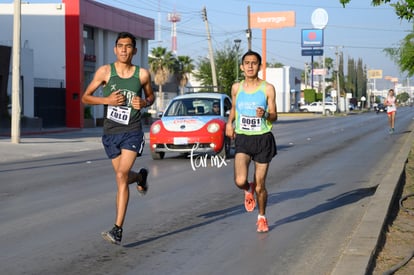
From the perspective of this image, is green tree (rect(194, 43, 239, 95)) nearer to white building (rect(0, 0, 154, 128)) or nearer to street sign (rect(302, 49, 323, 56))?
white building (rect(0, 0, 154, 128))

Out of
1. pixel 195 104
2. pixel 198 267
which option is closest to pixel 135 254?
pixel 198 267

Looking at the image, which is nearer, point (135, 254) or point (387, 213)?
point (135, 254)

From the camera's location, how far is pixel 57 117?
40.1 meters

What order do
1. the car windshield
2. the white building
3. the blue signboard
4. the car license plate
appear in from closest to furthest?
the car license plate → the car windshield → the white building → the blue signboard

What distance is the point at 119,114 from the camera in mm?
7117

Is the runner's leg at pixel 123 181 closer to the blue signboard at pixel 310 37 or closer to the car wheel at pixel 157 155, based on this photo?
the car wheel at pixel 157 155

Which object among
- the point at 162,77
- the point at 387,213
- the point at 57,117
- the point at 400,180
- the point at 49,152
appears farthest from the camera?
the point at 162,77

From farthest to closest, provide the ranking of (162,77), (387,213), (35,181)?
(162,77) → (35,181) → (387,213)

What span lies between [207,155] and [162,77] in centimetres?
5723

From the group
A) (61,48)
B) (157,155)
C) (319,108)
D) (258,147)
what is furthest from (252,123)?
(319,108)

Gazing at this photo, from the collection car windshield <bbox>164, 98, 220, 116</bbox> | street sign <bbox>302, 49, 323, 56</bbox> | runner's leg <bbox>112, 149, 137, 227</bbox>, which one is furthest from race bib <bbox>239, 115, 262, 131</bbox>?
street sign <bbox>302, 49, 323, 56</bbox>

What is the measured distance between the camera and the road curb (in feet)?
18.5

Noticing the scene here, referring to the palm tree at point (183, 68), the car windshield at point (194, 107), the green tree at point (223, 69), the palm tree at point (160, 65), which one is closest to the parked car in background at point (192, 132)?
the car windshield at point (194, 107)

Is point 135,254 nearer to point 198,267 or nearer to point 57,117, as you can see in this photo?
point 198,267
